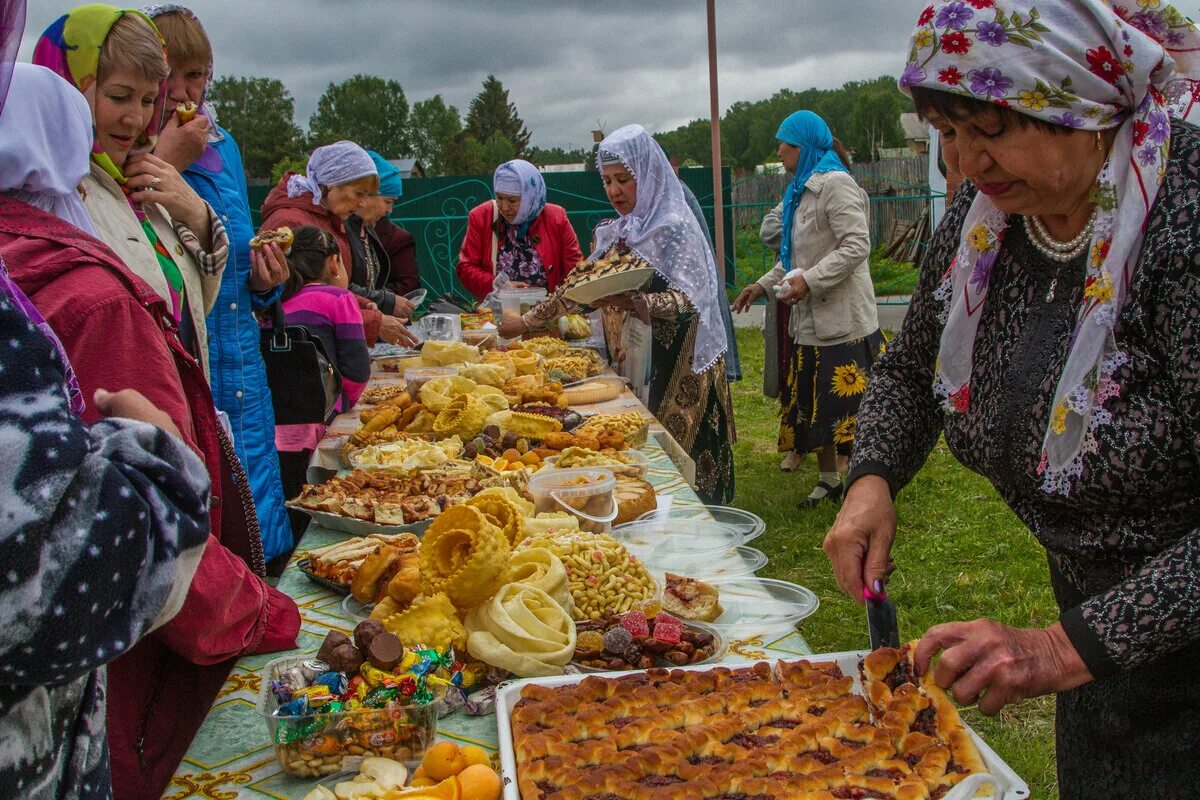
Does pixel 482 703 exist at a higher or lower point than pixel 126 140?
Result: lower

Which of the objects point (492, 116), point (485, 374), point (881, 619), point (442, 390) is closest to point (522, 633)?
point (881, 619)

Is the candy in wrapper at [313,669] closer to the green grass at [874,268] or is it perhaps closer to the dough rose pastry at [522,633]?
the dough rose pastry at [522,633]

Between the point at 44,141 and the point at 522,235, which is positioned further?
the point at 522,235

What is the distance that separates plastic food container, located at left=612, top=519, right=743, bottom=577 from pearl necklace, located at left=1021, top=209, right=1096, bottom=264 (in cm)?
89

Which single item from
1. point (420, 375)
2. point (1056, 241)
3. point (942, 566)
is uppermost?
point (1056, 241)

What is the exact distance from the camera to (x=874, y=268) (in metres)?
14.0

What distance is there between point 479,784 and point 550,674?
371 mm

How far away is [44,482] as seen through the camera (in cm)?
74

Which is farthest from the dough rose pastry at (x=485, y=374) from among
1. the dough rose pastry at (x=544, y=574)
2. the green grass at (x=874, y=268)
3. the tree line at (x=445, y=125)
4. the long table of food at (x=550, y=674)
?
the tree line at (x=445, y=125)

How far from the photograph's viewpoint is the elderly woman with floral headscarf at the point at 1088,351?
1197 millimetres

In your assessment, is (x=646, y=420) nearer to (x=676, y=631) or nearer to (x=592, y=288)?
(x=592, y=288)

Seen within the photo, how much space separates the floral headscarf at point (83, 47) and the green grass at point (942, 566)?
9.74ft

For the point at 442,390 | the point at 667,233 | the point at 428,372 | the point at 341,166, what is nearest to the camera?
the point at 442,390

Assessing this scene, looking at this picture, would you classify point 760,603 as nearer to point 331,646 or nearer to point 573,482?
point 573,482
